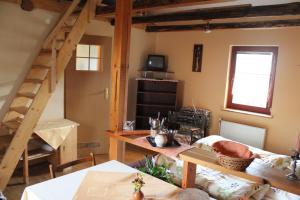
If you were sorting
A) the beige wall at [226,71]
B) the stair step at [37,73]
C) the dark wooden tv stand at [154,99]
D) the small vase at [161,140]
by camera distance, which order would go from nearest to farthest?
1. the small vase at [161,140]
2. the stair step at [37,73]
3. the beige wall at [226,71]
4. the dark wooden tv stand at [154,99]

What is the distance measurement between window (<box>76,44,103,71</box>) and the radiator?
237 centimetres

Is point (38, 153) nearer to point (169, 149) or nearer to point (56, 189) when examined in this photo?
point (56, 189)

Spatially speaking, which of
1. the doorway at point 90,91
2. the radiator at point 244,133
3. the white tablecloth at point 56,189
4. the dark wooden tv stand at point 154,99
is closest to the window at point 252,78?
the radiator at point 244,133

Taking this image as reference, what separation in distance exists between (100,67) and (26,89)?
1.25 meters

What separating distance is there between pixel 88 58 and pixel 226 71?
2.38 m

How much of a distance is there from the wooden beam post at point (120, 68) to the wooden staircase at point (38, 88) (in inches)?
45.7

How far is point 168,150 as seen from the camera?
1.92 meters

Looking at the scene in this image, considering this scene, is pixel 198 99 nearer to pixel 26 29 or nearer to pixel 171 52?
pixel 171 52

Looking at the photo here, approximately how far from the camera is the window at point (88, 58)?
4148 millimetres

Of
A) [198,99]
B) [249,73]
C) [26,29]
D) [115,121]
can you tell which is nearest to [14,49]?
[26,29]

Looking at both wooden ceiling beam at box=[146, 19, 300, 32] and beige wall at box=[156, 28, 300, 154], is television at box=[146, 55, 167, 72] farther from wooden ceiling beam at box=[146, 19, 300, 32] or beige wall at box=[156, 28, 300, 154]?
wooden ceiling beam at box=[146, 19, 300, 32]

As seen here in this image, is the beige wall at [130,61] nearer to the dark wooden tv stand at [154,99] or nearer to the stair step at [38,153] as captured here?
the dark wooden tv stand at [154,99]

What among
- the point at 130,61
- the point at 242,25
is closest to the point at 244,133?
the point at 242,25

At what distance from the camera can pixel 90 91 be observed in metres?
4.27
